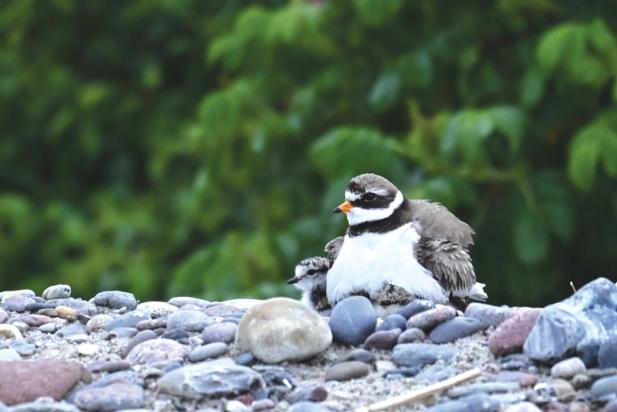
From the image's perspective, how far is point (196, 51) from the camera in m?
A: 11.9

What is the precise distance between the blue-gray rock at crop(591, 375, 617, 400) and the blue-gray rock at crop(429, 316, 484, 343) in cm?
67

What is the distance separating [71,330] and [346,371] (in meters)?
1.19

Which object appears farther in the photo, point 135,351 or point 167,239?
point 167,239

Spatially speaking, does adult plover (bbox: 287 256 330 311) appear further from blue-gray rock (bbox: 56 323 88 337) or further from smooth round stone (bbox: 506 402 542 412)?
smooth round stone (bbox: 506 402 542 412)

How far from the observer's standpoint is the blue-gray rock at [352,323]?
4.76m

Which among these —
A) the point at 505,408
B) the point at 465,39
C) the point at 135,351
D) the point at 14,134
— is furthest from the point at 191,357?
the point at 14,134

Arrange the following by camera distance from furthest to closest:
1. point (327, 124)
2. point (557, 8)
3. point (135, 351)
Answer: point (327, 124)
point (557, 8)
point (135, 351)

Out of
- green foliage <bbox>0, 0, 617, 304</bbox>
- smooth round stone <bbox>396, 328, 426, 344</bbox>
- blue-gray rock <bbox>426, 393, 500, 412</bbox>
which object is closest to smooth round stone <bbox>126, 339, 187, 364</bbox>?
smooth round stone <bbox>396, 328, 426, 344</bbox>

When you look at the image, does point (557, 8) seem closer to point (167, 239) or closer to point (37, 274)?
point (167, 239)

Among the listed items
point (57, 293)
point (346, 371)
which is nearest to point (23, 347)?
point (57, 293)

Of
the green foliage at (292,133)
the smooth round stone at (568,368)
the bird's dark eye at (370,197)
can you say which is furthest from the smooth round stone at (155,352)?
the green foliage at (292,133)

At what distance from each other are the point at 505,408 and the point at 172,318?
4.94 ft

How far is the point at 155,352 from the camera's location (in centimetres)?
468

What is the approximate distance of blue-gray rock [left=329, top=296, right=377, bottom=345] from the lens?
4762 mm
